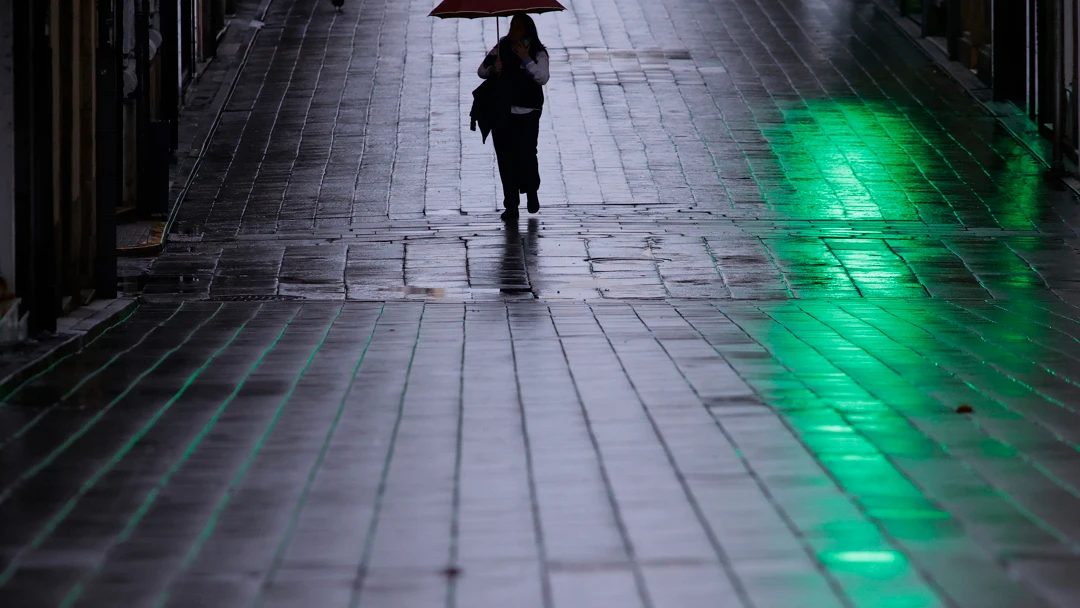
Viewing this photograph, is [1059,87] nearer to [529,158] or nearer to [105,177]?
[529,158]

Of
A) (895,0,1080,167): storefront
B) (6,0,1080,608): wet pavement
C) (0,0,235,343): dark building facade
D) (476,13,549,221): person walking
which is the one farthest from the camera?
(895,0,1080,167): storefront

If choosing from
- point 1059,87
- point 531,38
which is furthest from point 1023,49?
point 531,38

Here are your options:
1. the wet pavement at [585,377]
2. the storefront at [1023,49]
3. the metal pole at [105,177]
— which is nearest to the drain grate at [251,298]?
the wet pavement at [585,377]

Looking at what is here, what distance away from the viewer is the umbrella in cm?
1215

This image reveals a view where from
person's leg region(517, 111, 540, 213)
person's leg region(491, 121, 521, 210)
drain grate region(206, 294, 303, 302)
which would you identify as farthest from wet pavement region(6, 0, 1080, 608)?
person's leg region(491, 121, 521, 210)

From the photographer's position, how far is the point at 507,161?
39.9ft

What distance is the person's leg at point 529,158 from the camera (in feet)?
40.0

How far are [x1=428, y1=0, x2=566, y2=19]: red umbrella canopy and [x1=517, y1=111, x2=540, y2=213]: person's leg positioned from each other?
83cm

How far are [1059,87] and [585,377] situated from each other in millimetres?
9368

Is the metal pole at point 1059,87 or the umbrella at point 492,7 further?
the metal pole at point 1059,87

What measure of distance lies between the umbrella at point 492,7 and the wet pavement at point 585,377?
5.03ft

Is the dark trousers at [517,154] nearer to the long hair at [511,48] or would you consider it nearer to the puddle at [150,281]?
the long hair at [511,48]

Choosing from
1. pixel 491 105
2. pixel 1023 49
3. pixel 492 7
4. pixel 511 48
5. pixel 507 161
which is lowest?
pixel 507 161

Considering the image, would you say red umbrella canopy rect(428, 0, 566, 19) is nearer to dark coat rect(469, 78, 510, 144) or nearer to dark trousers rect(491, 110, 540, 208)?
dark coat rect(469, 78, 510, 144)
